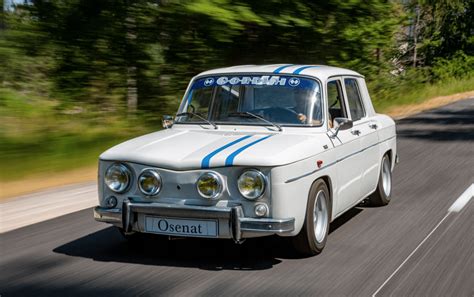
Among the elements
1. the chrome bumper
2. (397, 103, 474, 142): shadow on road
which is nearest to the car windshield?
the chrome bumper

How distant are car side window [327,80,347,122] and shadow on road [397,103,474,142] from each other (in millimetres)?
9021

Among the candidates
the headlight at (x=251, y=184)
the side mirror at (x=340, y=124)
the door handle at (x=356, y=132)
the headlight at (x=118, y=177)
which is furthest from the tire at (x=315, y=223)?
the headlight at (x=118, y=177)

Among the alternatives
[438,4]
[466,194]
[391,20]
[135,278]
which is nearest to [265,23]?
[391,20]

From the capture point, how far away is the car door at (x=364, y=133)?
24.6 feet

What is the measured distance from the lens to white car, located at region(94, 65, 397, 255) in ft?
18.4

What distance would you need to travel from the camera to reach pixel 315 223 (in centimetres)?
618

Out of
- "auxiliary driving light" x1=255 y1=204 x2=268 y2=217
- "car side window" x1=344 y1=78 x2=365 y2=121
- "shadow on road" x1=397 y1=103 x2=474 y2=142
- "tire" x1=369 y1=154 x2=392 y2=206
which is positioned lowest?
"shadow on road" x1=397 y1=103 x2=474 y2=142

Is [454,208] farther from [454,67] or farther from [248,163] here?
[454,67]

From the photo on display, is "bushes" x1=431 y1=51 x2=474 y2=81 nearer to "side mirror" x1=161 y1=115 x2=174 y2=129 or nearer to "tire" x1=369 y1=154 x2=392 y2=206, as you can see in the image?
"tire" x1=369 y1=154 x2=392 y2=206

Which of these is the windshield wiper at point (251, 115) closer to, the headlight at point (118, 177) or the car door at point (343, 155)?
the car door at point (343, 155)

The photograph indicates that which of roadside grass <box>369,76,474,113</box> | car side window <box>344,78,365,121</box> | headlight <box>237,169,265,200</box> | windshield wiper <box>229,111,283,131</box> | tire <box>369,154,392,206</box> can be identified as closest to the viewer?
headlight <box>237,169,265,200</box>

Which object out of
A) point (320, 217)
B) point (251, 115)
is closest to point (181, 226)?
point (320, 217)

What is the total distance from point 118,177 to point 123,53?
32.3 ft

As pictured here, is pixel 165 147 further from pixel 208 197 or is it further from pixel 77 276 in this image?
pixel 77 276
